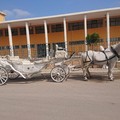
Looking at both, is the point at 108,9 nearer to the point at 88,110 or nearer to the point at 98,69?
the point at 98,69

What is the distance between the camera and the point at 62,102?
6438 mm

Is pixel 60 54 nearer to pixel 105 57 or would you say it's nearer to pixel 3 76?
pixel 105 57

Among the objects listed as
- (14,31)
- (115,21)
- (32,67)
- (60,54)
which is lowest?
(32,67)

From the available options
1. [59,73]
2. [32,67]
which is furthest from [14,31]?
[59,73]

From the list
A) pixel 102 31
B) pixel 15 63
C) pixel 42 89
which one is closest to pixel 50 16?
pixel 102 31

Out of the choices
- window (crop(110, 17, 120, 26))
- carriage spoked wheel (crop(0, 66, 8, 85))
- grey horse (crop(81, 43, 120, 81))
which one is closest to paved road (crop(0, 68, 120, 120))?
grey horse (crop(81, 43, 120, 81))

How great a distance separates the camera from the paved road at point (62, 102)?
5289 mm

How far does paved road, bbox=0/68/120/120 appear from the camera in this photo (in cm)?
529

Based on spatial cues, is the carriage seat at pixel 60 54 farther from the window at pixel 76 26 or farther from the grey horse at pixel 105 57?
the window at pixel 76 26

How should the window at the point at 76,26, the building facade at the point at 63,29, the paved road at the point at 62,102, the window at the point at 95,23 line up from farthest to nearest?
the window at the point at 76,26
the window at the point at 95,23
the building facade at the point at 63,29
the paved road at the point at 62,102

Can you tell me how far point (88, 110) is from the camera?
5.61 meters

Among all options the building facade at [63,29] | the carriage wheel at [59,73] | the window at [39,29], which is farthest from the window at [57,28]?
the carriage wheel at [59,73]

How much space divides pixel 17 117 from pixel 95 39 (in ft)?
80.3

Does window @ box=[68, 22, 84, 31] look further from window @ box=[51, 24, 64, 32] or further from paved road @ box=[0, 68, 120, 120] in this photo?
→ paved road @ box=[0, 68, 120, 120]
